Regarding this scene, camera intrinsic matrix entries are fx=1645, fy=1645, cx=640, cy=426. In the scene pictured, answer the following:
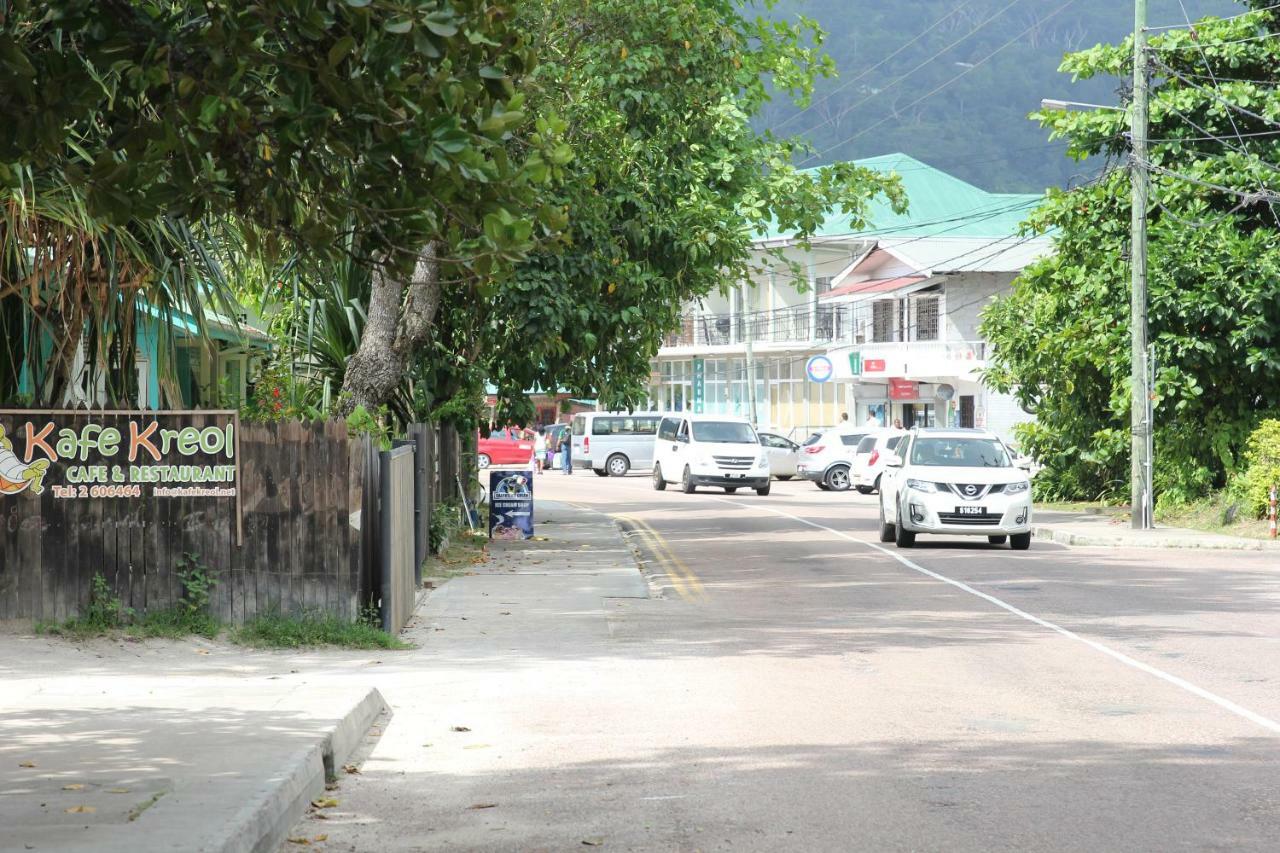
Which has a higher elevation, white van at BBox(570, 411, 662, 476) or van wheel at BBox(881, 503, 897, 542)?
white van at BBox(570, 411, 662, 476)

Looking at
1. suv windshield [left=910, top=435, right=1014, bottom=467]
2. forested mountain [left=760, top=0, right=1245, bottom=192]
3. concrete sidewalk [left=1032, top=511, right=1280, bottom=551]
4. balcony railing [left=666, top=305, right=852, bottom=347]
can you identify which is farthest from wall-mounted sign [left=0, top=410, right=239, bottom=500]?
forested mountain [left=760, top=0, right=1245, bottom=192]

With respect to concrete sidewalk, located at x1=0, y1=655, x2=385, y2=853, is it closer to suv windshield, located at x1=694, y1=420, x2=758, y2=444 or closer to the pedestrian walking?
suv windshield, located at x1=694, y1=420, x2=758, y2=444

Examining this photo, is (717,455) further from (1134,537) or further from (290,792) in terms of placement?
(290,792)

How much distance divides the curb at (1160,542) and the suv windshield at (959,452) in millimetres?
1764

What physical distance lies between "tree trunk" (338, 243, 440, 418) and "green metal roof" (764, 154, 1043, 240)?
55839 mm

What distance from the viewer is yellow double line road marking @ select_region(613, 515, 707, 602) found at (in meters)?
17.7

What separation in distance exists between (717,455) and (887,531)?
60.4 feet

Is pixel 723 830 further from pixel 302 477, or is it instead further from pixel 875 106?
pixel 875 106

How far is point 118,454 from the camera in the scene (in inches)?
495

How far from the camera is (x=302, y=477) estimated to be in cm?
1270

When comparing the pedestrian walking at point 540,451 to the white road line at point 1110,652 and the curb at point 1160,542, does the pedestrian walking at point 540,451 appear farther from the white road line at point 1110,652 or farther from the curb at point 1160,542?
the white road line at point 1110,652

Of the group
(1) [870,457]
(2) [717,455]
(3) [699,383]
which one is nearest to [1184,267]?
(1) [870,457]

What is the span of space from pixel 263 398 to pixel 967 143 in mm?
149277

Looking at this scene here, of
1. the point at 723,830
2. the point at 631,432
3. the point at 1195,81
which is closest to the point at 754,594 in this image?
the point at 723,830
